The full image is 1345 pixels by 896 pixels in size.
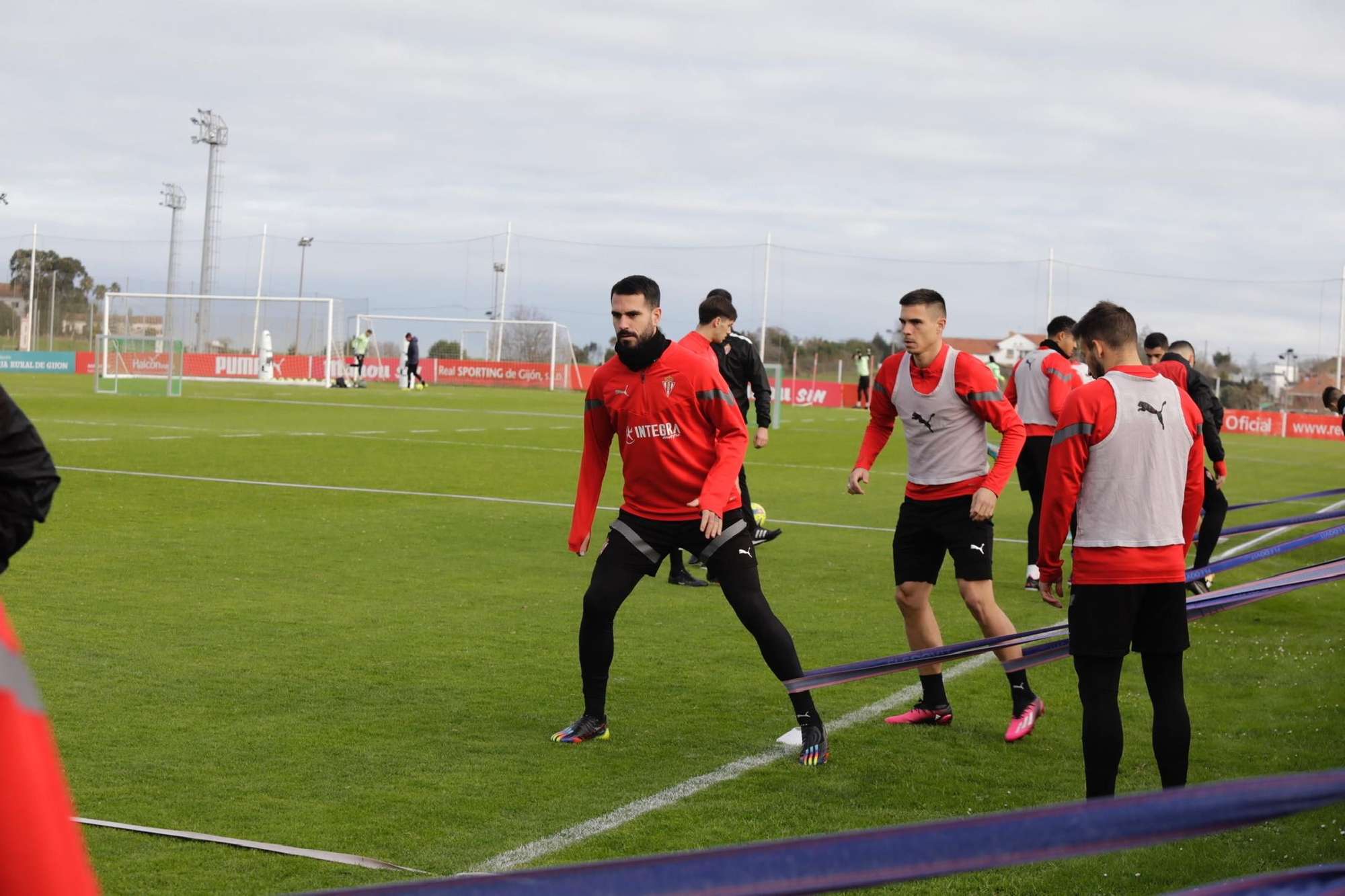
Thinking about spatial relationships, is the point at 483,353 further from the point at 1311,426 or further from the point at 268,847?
the point at 268,847

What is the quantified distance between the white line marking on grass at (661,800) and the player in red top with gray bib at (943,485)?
0.27 meters

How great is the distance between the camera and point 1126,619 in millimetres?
4879

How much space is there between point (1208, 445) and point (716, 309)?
14.0ft

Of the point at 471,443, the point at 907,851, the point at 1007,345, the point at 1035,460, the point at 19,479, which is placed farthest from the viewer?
the point at 1007,345

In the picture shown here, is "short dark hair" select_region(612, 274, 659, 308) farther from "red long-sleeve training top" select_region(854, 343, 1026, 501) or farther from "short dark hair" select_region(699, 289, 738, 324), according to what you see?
"short dark hair" select_region(699, 289, 738, 324)

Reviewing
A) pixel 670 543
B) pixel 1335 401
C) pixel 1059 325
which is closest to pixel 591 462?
pixel 670 543

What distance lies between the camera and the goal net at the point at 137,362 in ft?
132

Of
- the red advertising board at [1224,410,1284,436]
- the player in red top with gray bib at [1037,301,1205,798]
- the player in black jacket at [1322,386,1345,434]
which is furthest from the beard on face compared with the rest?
the red advertising board at [1224,410,1284,436]

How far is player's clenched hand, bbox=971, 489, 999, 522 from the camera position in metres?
6.25

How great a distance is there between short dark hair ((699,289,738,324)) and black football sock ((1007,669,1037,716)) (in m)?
4.14

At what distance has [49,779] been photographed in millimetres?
1327

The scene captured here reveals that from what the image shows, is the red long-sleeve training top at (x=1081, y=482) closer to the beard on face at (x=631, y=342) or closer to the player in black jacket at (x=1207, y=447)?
the beard on face at (x=631, y=342)

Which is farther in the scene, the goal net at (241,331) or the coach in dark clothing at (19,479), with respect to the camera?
the goal net at (241,331)

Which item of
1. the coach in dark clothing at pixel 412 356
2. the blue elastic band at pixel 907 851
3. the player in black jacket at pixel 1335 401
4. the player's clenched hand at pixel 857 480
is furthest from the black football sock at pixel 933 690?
the coach in dark clothing at pixel 412 356
